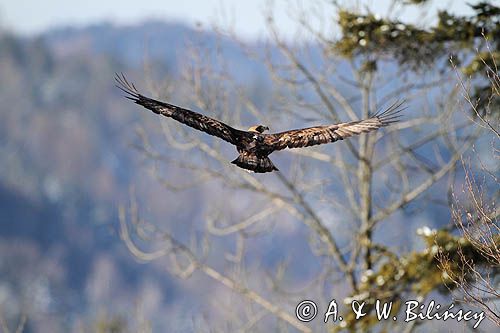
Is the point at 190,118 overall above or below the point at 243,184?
below

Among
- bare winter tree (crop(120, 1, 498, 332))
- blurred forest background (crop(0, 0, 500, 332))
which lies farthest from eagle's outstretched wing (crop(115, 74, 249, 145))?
bare winter tree (crop(120, 1, 498, 332))

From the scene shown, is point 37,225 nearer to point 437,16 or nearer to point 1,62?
point 1,62

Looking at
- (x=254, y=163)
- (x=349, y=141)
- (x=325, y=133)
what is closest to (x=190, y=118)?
(x=254, y=163)

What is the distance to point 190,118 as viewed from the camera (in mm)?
8734

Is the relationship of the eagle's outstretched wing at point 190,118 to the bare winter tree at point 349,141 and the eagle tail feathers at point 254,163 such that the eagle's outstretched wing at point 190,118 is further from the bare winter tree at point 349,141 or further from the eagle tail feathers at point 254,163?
the bare winter tree at point 349,141

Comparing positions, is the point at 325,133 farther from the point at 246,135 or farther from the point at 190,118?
the point at 190,118

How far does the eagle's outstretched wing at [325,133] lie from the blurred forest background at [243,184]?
0.65m

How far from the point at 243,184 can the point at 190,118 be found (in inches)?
287

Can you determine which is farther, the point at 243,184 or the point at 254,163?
the point at 243,184

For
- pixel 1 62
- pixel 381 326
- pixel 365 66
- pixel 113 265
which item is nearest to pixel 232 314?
pixel 381 326

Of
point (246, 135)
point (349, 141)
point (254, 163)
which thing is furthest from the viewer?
point (349, 141)

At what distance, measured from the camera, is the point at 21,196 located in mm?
108750

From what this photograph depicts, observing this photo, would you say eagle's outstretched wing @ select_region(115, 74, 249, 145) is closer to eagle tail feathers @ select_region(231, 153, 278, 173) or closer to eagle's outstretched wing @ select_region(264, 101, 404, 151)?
eagle tail feathers @ select_region(231, 153, 278, 173)

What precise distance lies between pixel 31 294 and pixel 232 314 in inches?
3096
